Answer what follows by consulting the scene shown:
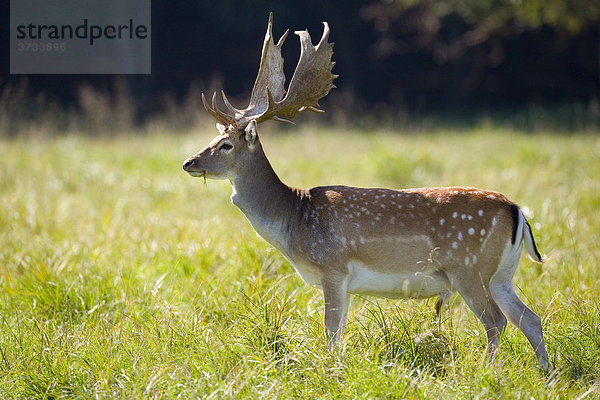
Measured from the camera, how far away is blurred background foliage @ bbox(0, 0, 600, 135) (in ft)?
58.3

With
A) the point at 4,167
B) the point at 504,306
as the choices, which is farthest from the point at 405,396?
the point at 4,167

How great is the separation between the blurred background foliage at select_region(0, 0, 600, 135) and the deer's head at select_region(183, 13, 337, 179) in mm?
10680

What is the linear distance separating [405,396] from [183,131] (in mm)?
10188

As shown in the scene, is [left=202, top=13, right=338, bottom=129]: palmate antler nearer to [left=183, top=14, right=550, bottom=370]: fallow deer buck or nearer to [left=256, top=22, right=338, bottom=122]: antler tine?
[left=256, top=22, right=338, bottom=122]: antler tine

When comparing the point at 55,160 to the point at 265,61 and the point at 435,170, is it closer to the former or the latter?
the point at 435,170

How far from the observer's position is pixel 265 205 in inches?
177

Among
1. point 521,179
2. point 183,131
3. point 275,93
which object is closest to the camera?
point 275,93

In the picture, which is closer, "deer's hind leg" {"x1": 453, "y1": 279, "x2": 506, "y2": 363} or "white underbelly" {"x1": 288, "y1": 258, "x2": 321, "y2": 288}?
"deer's hind leg" {"x1": 453, "y1": 279, "x2": 506, "y2": 363}

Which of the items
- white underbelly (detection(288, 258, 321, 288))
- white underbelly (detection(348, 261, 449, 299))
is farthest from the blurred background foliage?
white underbelly (detection(348, 261, 449, 299))

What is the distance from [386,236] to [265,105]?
1.21 meters

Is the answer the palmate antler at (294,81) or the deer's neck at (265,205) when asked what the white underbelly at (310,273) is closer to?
the deer's neck at (265,205)

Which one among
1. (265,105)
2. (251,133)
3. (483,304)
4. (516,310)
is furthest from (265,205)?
(516,310)

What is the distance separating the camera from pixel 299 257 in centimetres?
439

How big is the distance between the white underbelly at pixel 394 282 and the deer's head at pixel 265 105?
0.96 m
